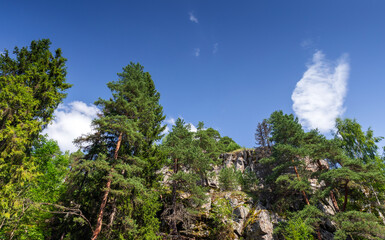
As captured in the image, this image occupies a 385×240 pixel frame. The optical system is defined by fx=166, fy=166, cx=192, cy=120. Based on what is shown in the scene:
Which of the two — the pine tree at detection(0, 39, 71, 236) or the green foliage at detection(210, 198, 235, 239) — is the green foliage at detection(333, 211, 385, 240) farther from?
the pine tree at detection(0, 39, 71, 236)

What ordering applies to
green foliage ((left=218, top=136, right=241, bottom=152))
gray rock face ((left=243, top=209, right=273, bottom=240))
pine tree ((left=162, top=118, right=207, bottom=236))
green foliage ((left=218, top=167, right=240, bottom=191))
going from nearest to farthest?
pine tree ((left=162, top=118, right=207, bottom=236)), gray rock face ((left=243, top=209, right=273, bottom=240)), green foliage ((left=218, top=167, right=240, bottom=191)), green foliage ((left=218, top=136, right=241, bottom=152))

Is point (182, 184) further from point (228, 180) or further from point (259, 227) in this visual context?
point (228, 180)

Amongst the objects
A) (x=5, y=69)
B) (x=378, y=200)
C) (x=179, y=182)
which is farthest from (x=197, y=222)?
(x=5, y=69)

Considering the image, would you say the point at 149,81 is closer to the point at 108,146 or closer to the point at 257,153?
the point at 108,146

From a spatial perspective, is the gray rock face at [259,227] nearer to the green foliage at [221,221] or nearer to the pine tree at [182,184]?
the green foliage at [221,221]

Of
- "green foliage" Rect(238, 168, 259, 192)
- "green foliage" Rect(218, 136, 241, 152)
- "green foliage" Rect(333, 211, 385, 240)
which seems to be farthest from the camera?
"green foliage" Rect(218, 136, 241, 152)

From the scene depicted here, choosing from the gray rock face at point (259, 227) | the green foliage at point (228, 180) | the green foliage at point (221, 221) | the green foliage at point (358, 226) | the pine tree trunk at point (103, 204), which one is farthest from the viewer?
the green foliage at point (228, 180)

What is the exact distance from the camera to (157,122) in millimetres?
19406

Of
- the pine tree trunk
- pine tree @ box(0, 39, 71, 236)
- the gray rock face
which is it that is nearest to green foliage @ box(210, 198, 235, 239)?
the gray rock face

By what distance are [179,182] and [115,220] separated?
284 inches

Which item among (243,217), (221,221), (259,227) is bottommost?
(259,227)

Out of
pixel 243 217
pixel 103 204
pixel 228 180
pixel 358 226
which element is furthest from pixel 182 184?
pixel 358 226

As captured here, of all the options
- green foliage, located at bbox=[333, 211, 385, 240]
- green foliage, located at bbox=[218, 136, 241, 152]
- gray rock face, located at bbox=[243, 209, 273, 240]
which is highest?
green foliage, located at bbox=[218, 136, 241, 152]

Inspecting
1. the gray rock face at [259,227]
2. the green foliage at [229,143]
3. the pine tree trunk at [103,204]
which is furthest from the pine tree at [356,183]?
the green foliage at [229,143]
